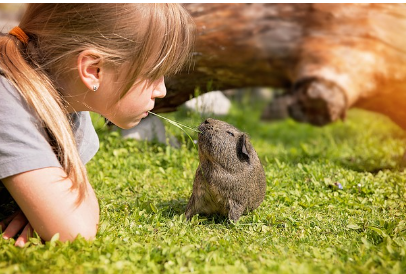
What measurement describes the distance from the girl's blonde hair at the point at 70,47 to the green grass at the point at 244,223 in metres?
0.50

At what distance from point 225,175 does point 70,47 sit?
1.30 m

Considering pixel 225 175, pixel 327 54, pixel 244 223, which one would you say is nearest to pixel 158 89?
pixel 225 175

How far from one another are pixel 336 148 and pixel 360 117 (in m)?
3.51

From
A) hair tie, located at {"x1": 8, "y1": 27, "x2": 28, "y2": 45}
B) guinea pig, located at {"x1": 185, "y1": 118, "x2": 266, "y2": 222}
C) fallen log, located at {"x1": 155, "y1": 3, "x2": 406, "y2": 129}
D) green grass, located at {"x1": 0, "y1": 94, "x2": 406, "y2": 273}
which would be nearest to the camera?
green grass, located at {"x1": 0, "y1": 94, "x2": 406, "y2": 273}

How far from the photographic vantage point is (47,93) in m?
2.82

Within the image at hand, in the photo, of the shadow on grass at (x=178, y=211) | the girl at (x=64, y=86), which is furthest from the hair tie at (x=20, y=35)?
the shadow on grass at (x=178, y=211)

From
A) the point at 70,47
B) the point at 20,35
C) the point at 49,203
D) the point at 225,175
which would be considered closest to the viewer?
the point at 49,203

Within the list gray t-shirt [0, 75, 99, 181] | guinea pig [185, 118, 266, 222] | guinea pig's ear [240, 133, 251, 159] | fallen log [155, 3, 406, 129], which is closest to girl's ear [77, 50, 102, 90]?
gray t-shirt [0, 75, 99, 181]

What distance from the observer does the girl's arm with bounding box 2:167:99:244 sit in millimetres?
2615

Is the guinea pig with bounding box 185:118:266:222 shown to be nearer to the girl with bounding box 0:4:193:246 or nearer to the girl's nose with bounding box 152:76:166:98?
the girl's nose with bounding box 152:76:166:98

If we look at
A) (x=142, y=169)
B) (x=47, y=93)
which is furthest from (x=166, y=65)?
(x=142, y=169)

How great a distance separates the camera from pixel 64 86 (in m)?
2.98

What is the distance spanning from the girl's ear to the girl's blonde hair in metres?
0.04

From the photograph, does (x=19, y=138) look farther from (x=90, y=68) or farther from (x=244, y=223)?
(x=244, y=223)
